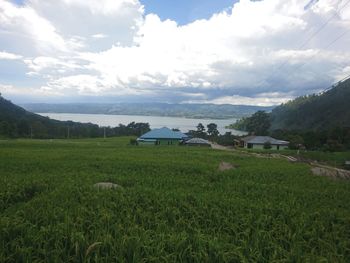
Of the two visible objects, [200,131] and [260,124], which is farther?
[200,131]

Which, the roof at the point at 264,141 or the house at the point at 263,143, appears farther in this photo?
the roof at the point at 264,141

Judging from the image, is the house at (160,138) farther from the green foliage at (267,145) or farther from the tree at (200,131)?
the tree at (200,131)

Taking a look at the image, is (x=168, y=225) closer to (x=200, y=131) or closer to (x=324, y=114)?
(x=200, y=131)

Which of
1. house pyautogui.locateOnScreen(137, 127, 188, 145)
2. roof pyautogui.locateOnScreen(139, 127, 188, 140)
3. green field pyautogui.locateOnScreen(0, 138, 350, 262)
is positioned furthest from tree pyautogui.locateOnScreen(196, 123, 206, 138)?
green field pyautogui.locateOnScreen(0, 138, 350, 262)

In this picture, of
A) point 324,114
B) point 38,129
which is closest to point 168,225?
point 38,129

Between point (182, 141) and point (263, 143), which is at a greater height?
point (263, 143)

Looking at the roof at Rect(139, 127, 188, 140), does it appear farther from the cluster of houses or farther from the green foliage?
the green foliage

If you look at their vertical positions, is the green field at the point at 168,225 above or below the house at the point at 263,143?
above

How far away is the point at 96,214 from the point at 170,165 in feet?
44.0

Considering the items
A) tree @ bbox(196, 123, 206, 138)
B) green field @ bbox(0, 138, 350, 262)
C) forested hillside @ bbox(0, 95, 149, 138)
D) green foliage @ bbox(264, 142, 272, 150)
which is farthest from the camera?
tree @ bbox(196, 123, 206, 138)

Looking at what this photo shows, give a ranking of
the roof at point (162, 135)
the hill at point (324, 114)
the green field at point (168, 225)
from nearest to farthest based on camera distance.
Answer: the green field at point (168, 225), the roof at point (162, 135), the hill at point (324, 114)

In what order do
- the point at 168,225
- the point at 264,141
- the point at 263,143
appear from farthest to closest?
the point at 264,141
the point at 263,143
the point at 168,225

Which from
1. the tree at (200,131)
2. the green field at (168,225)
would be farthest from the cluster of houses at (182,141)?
the green field at (168,225)

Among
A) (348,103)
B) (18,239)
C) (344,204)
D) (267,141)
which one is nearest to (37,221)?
(18,239)
